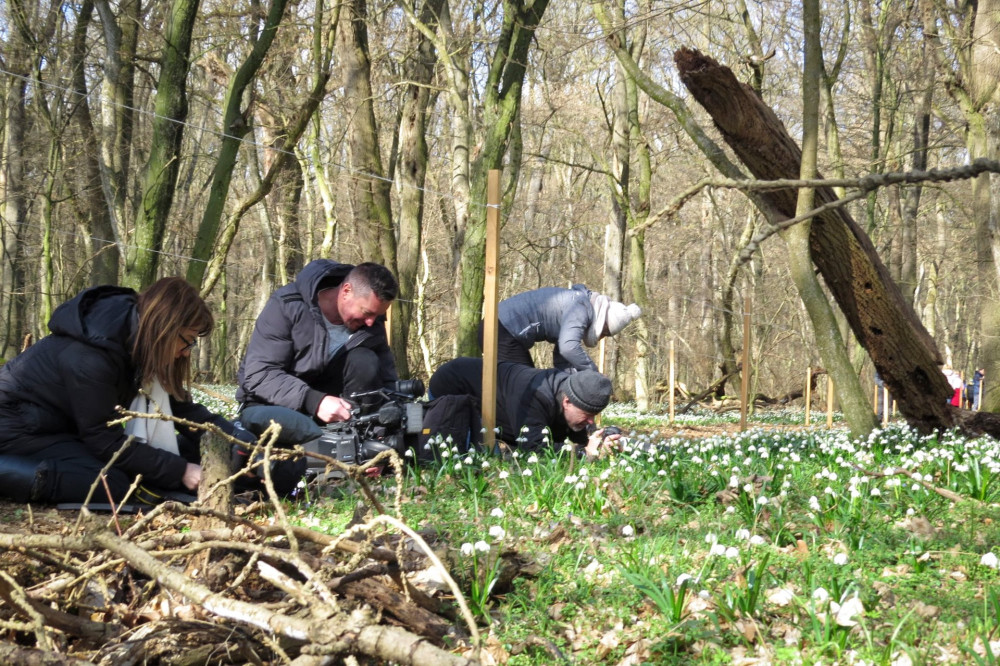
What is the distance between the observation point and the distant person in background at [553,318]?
8.08m

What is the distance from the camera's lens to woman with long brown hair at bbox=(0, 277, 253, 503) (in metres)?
4.53

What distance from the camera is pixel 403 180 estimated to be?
13.2 m

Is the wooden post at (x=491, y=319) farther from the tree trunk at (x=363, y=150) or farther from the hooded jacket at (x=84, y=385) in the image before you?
the tree trunk at (x=363, y=150)

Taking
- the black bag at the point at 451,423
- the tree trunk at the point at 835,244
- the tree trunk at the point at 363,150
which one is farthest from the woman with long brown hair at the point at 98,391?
the tree trunk at the point at 363,150

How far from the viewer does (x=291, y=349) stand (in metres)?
6.19

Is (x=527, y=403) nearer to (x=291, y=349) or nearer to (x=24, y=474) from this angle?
(x=291, y=349)

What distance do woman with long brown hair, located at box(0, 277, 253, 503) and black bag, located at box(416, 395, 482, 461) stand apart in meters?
1.94

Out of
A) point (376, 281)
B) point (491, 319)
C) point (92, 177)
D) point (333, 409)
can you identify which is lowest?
point (333, 409)

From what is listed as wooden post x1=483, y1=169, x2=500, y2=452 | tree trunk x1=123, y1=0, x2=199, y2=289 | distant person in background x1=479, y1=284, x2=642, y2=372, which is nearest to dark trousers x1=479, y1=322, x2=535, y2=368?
distant person in background x1=479, y1=284, x2=642, y2=372

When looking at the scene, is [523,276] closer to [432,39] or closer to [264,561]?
[432,39]

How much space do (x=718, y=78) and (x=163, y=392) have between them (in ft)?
16.8

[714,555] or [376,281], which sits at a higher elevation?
[376,281]

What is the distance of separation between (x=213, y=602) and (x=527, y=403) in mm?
4154

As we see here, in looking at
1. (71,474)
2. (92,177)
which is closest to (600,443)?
(71,474)
